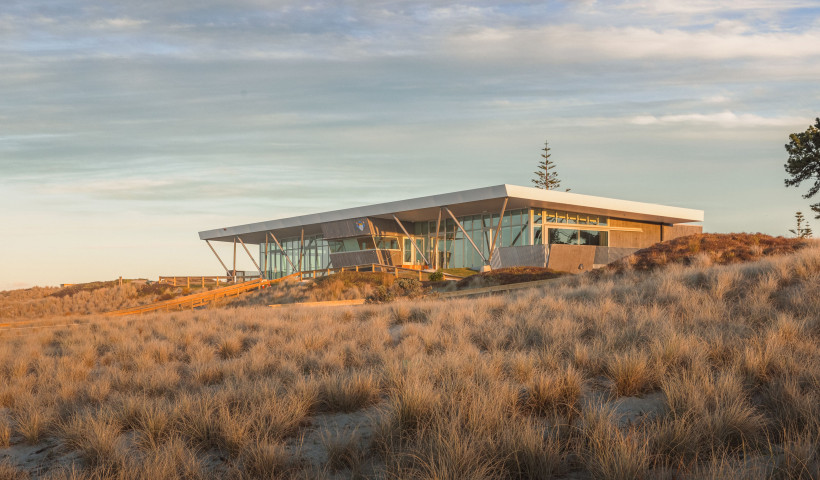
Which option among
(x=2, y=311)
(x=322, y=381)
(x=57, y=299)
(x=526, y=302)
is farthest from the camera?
(x=57, y=299)

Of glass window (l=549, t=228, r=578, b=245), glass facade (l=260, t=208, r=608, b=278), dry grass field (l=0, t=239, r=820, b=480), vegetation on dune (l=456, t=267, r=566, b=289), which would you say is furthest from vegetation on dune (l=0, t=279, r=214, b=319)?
dry grass field (l=0, t=239, r=820, b=480)

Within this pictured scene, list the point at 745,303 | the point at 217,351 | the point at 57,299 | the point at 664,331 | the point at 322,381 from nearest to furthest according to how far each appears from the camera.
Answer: the point at 322,381, the point at 664,331, the point at 745,303, the point at 217,351, the point at 57,299

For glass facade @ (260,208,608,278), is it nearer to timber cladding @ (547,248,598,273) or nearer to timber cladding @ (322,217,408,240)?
timber cladding @ (322,217,408,240)

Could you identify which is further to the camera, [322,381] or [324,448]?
[322,381]

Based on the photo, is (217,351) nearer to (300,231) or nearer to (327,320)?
(327,320)

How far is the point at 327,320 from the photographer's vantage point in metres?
13.8

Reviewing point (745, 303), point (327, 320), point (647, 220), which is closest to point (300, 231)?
point (647, 220)

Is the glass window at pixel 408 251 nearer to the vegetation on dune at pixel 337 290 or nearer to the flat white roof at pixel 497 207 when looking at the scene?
the flat white roof at pixel 497 207

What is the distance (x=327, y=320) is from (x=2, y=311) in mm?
35738

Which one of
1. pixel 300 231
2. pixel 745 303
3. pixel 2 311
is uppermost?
pixel 300 231

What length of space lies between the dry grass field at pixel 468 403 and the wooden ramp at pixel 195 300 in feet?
59.5

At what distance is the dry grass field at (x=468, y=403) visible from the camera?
4727 millimetres

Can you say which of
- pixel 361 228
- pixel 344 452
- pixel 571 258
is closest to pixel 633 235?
pixel 571 258

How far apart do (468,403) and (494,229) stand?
119 feet
